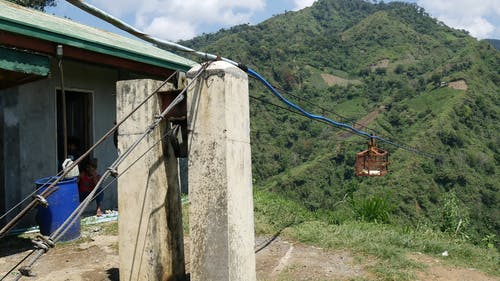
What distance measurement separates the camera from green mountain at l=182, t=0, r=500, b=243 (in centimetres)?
4644

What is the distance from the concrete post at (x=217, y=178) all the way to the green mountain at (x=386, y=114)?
5377 millimetres

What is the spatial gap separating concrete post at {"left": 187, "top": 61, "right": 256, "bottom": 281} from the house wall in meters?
4.81

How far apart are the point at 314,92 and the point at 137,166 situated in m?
82.6

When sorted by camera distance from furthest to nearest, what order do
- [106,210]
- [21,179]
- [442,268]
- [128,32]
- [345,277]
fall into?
[106,210], [21,179], [442,268], [345,277], [128,32]

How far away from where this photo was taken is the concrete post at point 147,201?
369cm

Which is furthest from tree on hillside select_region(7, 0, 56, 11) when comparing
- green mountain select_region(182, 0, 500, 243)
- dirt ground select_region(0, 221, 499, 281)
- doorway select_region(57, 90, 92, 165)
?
dirt ground select_region(0, 221, 499, 281)

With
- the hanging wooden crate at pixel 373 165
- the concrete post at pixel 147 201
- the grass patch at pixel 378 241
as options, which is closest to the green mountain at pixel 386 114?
the grass patch at pixel 378 241

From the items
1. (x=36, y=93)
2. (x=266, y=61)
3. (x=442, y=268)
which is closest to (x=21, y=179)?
(x=36, y=93)

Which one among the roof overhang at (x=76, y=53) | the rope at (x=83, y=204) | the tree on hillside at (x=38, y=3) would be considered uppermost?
the tree on hillside at (x=38, y=3)

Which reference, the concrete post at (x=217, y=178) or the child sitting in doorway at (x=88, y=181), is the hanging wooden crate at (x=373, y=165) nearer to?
the child sitting in doorway at (x=88, y=181)

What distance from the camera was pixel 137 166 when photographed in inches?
147

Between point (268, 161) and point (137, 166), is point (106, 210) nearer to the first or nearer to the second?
point (137, 166)

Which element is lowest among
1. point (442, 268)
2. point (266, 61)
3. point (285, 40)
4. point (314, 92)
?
point (442, 268)

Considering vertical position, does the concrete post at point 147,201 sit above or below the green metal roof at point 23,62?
below
